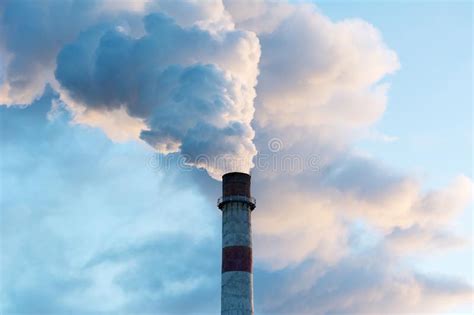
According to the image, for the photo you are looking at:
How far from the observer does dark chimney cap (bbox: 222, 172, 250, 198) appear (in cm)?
5472

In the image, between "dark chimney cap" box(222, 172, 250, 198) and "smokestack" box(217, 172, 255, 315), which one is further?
"dark chimney cap" box(222, 172, 250, 198)

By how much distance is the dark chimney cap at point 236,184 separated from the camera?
54719 millimetres

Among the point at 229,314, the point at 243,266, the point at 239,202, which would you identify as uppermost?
the point at 239,202

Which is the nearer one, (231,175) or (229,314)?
(229,314)

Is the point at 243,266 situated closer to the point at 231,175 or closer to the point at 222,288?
the point at 222,288

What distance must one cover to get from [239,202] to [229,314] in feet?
29.9

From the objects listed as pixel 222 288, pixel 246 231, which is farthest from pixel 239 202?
pixel 222 288

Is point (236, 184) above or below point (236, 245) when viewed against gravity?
above

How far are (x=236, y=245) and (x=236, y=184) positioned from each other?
524cm

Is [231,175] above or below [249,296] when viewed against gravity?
above

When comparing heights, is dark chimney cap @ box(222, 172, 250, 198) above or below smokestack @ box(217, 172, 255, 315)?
above

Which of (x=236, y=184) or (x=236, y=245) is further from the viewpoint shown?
(x=236, y=184)

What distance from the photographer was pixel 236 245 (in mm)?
52875

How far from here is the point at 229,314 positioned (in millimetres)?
51125
